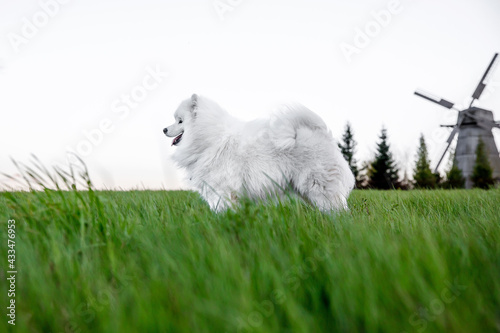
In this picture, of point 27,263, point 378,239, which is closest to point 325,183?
point 378,239

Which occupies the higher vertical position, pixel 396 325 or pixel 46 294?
pixel 46 294

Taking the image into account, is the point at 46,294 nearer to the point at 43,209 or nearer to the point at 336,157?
the point at 43,209

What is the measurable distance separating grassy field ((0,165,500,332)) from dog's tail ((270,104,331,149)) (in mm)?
2075

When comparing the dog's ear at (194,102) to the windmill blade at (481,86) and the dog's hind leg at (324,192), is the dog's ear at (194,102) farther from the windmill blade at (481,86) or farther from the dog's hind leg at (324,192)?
the windmill blade at (481,86)

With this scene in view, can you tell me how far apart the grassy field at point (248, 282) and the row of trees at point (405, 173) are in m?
19.9

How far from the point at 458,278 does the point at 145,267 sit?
1.64m

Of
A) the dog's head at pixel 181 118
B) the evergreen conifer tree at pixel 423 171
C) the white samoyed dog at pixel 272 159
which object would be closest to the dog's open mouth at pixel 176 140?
the dog's head at pixel 181 118

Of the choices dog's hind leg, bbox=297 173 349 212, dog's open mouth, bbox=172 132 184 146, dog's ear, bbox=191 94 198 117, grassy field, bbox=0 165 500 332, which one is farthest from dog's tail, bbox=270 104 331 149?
grassy field, bbox=0 165 500 332

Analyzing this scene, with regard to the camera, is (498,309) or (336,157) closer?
(498,309)

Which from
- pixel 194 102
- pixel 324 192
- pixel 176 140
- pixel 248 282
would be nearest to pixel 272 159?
pixel 324 192

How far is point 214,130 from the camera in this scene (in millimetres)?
4605

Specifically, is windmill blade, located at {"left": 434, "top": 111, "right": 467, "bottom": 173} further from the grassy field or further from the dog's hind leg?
the grassy field

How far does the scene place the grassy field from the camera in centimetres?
128

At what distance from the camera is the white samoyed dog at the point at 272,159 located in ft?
13.6
